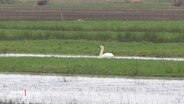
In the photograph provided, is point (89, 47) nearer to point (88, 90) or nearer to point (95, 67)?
point (95, 67)

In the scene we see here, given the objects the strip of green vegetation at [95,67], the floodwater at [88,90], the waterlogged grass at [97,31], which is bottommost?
the waterlogged grass at [97,31]

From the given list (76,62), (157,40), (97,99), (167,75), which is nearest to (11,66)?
(76,62)

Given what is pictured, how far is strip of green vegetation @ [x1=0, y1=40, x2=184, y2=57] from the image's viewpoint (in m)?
30.9

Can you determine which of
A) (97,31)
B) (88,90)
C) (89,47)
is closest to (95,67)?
(88,90)

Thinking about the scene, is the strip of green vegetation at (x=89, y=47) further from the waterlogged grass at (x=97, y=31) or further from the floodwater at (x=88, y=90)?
the floodwater at (x=88, y=90)

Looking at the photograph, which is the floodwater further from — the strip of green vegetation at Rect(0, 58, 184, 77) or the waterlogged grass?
the waterlogged grass

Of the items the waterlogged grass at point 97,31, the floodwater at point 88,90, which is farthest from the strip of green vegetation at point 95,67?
the waterlogged grass at point 97,31

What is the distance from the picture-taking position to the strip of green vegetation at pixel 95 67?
76.7ft

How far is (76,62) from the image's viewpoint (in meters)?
25.7

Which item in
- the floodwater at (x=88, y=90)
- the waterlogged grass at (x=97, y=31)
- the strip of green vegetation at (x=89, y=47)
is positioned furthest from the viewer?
the waterlogged grass at (x=97, y=31)

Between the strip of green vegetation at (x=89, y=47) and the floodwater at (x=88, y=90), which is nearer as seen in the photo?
the floodwater at (x=88, y=90)

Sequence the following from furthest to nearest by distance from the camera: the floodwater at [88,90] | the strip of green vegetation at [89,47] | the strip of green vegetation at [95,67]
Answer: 1. the strip of green vegetation at [89,47]
2. the strip of green vegetation at [95,67]
3. the floodwater at [88,90]

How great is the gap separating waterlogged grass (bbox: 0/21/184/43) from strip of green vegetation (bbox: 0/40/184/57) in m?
1.77

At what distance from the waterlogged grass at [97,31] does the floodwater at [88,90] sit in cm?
1429
